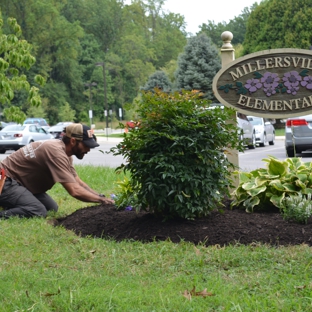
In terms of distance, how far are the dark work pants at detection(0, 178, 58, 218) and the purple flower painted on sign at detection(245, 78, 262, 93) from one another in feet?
9.16

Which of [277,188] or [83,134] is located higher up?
[83,134]

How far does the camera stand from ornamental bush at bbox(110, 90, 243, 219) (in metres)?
5.73

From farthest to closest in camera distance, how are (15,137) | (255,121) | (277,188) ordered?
(15,137) → (255,121) → (277,188)

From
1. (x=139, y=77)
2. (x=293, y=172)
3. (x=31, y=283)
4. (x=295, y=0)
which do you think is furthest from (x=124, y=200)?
(x=139, y=77)

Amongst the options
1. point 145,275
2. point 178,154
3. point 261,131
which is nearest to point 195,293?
point 145,275

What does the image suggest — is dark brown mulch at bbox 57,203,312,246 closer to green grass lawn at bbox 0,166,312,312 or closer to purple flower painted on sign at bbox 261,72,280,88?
green grass lawn at bbox 0,166,312,312

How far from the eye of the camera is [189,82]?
158 feet

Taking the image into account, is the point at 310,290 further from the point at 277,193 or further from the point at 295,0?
the point at 295,0

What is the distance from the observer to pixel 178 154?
18.9 ft

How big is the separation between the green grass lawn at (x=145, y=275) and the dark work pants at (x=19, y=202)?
122 cm

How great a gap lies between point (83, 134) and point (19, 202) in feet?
3.93

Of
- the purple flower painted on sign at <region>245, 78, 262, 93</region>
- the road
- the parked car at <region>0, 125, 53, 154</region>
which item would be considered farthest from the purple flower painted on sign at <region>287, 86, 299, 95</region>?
the parked car at <region>0, 125, 53, 154</region>

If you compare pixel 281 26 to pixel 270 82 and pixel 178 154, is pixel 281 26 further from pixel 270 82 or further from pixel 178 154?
pixel 178 154

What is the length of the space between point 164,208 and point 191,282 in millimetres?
1616
